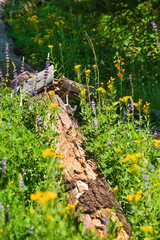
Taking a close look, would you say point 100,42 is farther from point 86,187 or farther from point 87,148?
point 86,187

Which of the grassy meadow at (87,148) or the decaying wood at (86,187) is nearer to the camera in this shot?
the grassy meadow at (87,148)

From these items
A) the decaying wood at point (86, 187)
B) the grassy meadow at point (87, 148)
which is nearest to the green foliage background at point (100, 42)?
the grassy meadow at point (87, 148)

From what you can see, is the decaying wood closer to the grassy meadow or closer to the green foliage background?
the grassy meadow

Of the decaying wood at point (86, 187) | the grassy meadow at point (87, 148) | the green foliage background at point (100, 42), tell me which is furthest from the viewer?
the green foliage background at point (100, 42)

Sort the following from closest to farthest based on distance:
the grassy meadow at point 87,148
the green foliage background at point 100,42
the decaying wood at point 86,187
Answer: the grassy meadow at point 87,148, the decaying wood at point 86,187, the green foliage background at point 100,42

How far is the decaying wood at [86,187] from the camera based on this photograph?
2389mm

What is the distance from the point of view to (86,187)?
2717 mm

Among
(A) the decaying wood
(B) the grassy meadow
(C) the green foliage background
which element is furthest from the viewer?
(C) the green foliage background

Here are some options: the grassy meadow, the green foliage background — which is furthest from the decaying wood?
the green foliage background

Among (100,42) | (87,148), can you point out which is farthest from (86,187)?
(100,42)

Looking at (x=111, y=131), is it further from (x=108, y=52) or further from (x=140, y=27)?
(x=140, y=27)

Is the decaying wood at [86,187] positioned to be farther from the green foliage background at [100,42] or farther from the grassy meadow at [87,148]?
the green foliage background at [100,42]

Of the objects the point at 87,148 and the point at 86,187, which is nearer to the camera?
the point at 86,187

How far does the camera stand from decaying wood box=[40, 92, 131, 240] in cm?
239
